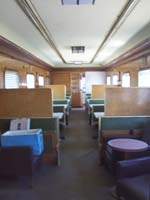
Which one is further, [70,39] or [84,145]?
[70,39]

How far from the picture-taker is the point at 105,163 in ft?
14.0

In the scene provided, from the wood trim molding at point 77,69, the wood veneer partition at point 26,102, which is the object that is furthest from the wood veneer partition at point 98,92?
the wood trim molding at point 77,69

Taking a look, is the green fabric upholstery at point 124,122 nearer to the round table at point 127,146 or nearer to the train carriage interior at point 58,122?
the train carriage interior at point 58,122

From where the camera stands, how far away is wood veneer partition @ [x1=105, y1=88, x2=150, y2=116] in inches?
180

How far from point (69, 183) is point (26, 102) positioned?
1680mm

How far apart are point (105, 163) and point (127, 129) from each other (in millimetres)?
724

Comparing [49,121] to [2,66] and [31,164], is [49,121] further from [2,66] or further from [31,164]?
[2,66]

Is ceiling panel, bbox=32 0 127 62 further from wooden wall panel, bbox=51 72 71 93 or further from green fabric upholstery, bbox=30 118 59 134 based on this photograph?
wooden wall panel, bbox=51 72 71 93

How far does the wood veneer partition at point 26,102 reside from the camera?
4434 mm

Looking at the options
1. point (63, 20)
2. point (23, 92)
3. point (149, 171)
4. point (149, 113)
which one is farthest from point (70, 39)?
point (149, 171)

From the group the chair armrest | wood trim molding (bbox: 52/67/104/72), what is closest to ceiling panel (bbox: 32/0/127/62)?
the chair armrest

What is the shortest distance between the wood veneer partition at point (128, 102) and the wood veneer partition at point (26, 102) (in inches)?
44.5

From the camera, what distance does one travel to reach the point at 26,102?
4473 mm

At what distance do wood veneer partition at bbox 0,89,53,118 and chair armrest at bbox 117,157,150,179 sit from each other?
1971 mm
